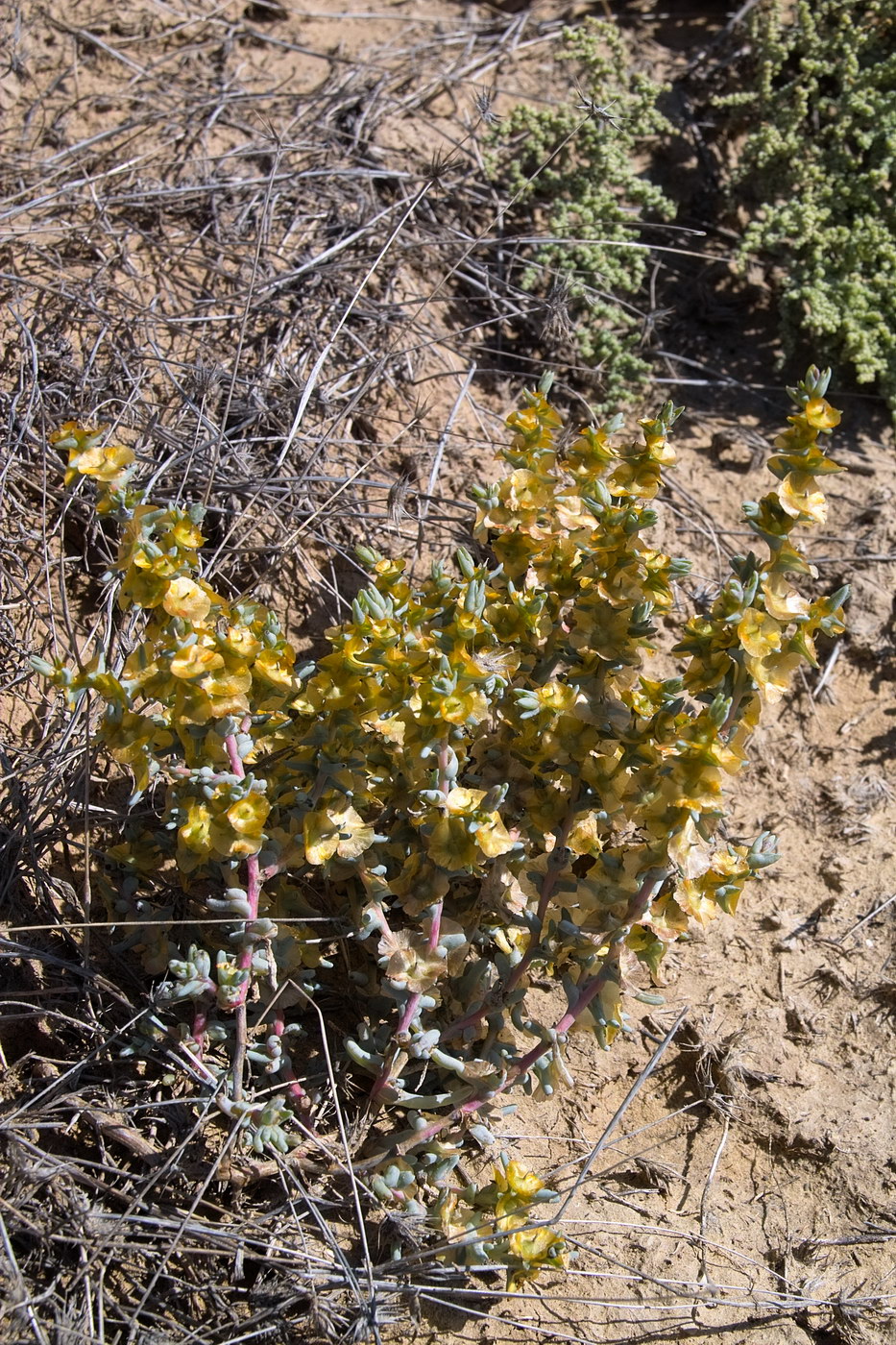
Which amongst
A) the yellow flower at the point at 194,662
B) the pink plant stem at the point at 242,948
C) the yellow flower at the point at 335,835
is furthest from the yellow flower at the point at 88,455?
the yellow flower at the point at 335,835

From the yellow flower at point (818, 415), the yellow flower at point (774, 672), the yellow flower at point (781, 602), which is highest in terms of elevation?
the yellow flower at point (818, 415)

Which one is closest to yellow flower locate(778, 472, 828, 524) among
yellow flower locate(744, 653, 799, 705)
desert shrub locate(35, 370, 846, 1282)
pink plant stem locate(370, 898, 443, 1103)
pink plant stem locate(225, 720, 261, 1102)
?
desert shrub locate(35, 370, 846, 1282)

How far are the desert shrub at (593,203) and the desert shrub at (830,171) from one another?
0.34m

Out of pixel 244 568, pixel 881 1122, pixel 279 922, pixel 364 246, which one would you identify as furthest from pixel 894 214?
pixel 279 922

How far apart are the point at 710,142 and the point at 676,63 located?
0.35m

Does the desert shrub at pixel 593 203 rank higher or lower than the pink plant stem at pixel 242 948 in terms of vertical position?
higher

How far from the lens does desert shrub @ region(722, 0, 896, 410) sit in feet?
11.4

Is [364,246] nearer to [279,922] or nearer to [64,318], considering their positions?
[64,318]

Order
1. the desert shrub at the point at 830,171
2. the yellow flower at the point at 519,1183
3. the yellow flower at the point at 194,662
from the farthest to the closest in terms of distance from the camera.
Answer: the desert shrub at the point at 830,171
the yellow flower at the point at 519,1183
the yellow flower at the point at 194,662

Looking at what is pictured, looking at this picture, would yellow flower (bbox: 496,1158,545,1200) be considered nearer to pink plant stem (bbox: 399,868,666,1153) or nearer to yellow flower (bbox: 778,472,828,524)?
pink plant stem (bbox: 399,868,666,1153)

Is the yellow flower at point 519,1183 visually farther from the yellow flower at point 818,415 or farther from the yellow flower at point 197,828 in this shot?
the yellow flower at point 818,415

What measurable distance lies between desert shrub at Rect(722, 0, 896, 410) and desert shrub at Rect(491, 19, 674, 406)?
0.34 metres

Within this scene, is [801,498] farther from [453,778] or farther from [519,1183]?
[519,1183]

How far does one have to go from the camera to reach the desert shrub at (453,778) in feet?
6.17
